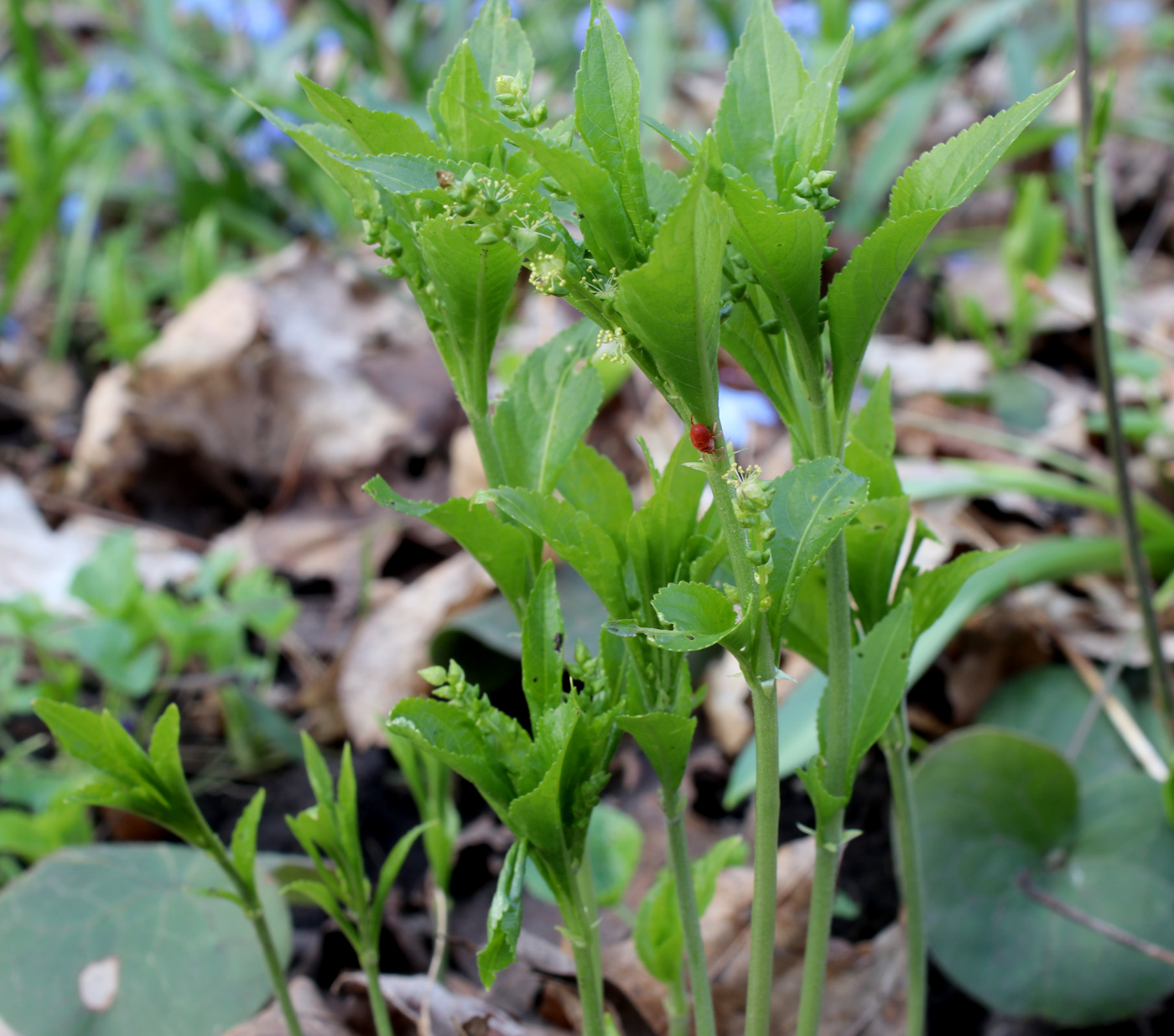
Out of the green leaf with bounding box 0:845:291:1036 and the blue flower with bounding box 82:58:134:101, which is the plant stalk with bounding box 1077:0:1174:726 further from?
the blue flower with bounding box 82:58:134:101

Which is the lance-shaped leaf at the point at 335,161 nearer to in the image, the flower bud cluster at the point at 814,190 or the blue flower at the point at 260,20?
the flower bud cluster at the point at 814,190

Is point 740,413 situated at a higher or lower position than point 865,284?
lower

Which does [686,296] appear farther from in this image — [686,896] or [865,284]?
[686,896]

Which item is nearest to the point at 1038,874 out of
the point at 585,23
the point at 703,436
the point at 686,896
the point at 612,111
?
the point at 686,896

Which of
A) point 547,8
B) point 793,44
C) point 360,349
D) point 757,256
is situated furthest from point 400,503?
point 547,8

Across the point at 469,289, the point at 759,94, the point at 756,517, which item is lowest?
the point at 756,517

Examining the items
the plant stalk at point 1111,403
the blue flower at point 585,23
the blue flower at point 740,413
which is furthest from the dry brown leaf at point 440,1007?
the blue flower at point 585,23
